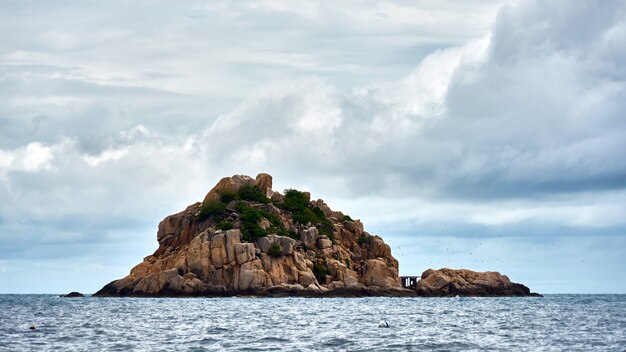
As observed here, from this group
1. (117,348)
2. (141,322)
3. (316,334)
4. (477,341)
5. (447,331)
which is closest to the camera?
(117,348)

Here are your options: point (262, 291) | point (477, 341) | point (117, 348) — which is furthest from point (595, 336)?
point (262, 291)

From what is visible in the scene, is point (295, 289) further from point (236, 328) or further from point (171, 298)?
point (236, 328)

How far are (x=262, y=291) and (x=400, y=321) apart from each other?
9284cm

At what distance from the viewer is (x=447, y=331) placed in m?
87.7

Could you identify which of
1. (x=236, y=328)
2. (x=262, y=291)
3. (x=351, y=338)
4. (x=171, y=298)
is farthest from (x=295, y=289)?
(x=351, y=338)

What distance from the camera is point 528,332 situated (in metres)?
86.6

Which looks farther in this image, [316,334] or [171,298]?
[171,298]

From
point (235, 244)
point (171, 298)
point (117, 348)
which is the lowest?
point (117, 348)

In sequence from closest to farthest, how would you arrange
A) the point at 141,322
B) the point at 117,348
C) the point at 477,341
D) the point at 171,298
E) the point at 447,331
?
the point at 117,348 → the point at 477,341 → the point at 447,331 → the point at 141,322 → the point at 171,298

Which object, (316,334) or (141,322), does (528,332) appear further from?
(141,322)

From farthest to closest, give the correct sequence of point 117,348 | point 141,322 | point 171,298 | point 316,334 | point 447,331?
point 171,298 → point 141,322 → point 447,331 → point 316,334 → point 117,348

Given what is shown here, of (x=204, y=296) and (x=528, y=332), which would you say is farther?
(x=204, y=296)

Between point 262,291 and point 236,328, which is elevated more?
point 262,291

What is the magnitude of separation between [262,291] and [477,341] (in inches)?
4766
